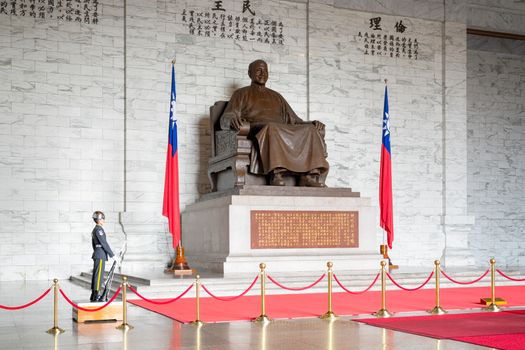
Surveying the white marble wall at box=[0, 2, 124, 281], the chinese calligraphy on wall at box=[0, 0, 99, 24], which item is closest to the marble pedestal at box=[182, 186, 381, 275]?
the white marble wall at box=[0, 2, 124, 281]

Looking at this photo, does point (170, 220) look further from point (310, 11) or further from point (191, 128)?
point (310, 11)

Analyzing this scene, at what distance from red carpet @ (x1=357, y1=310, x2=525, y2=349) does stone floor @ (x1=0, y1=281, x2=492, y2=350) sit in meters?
0.17

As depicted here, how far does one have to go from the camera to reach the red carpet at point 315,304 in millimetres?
6164

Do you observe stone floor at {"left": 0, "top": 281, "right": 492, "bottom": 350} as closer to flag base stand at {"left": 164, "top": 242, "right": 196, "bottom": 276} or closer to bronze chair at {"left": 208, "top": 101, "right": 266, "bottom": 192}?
flag base stand at {"left": 164, "top": 242, "right": 196, "bottom": 276}

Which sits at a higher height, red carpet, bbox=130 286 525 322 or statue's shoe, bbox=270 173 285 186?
statue's shoe, bbox=270 173 285 186

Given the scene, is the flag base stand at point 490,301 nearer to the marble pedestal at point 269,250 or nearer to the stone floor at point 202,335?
the stone floor at point 202,335

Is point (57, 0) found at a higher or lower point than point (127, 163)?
higher

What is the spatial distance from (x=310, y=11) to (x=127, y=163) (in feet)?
13.7

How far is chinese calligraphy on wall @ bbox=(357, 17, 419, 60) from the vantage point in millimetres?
12883

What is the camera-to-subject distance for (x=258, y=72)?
10.8 metres

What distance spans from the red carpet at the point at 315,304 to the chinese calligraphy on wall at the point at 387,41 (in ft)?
19.3

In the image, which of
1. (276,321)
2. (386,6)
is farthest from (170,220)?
(386,6)

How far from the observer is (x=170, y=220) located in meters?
9.88

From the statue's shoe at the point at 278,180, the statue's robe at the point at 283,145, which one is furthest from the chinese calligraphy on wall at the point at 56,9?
the statue's shoe at the point at 278,180
